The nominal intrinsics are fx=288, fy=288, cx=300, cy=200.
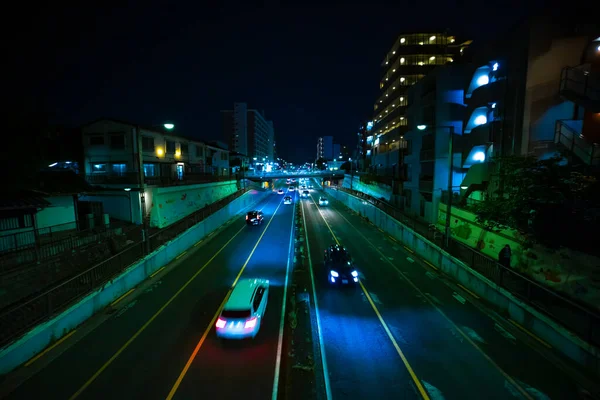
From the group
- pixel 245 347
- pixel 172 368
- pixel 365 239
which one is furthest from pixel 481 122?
pixel 172 368

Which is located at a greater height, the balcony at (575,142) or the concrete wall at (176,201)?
the balcony at (575,142)

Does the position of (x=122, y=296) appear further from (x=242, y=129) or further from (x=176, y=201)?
(x=242, y=129)

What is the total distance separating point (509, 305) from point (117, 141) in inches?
1308

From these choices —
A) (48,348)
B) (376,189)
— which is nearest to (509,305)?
(48,348)

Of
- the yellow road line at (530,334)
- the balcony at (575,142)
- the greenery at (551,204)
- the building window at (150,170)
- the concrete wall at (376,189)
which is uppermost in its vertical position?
the balcony at (575,142)

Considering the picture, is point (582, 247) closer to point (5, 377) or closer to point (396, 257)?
point (396, 257)

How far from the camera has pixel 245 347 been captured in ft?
31.9

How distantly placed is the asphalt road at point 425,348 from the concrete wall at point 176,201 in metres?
18.5

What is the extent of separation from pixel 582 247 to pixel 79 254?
22119mm

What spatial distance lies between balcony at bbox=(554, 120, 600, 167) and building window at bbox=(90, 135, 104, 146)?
3685 centimetres

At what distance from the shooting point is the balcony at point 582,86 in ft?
50.8

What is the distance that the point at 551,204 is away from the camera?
1195 cm

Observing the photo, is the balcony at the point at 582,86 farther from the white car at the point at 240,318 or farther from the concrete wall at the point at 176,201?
the concrete wall at the point at 176,201

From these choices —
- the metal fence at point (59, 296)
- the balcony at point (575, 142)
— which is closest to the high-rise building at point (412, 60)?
the balcony at point (575, 142)
